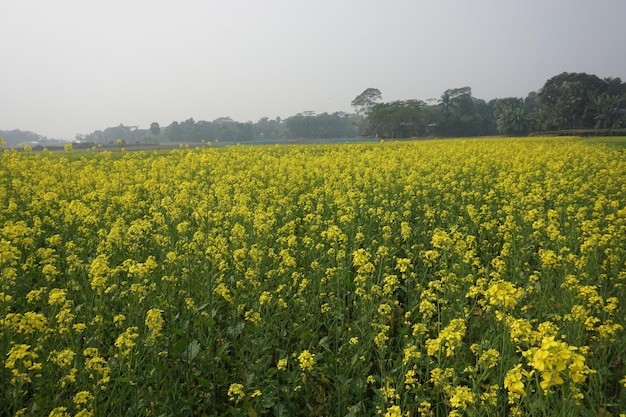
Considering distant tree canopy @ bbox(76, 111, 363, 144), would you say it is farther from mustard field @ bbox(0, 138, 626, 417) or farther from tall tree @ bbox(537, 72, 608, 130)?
mustard field @ bbox(0, 138, 626, 417)

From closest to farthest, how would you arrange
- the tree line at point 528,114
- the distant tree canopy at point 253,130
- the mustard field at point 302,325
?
1. the mustard field at point 302,325
2. the tree line at point 528,114
3. the distant tree canopy at point 253,130

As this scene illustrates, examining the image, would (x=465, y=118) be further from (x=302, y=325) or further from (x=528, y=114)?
(x=302, y=325)

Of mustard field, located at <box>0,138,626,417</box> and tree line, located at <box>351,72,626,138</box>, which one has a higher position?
tree line, located at <box>351,72,626,138</box>

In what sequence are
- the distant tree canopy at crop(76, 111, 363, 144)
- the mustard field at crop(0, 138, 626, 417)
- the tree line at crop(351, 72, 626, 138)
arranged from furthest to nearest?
the distant tree canopy at crop(76, 111, 363, 144) < the tree line at crop(351, 72, 626, 138) < the mustard field at crop(0, 138, 626, 417)

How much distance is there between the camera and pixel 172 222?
5.66m

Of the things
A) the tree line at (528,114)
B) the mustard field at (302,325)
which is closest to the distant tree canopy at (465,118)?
the tree line at (528,114)

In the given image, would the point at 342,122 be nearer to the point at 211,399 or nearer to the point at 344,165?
the point at 344,165

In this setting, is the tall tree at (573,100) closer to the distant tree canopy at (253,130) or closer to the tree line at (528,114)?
the tree line at (528,114)

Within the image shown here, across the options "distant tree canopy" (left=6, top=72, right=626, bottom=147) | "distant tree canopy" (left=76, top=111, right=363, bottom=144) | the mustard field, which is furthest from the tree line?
the mustard field

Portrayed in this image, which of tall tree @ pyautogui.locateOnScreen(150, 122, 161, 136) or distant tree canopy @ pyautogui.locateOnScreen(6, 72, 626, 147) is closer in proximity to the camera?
distant tree canopy @ pyautogui.locateOnScreen(6, 72, 626, 147)

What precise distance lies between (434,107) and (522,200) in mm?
67263

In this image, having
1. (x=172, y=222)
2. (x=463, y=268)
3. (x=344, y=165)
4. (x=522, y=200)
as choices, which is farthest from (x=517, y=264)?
(x=344, y=165)

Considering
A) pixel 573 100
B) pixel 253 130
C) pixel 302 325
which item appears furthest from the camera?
pixel 253 130

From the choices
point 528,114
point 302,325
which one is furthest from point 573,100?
point 302,325
